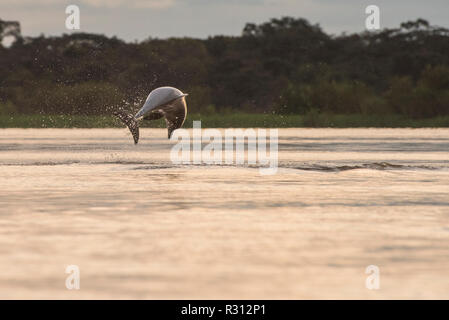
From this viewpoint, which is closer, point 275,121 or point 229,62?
point 275,121

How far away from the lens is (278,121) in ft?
237

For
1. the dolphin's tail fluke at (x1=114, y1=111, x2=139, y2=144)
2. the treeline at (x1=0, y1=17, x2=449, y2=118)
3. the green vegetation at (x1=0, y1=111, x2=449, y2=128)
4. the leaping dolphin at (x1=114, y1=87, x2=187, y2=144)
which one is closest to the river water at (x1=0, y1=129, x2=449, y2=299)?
the leaping dolphin at (x1=114, y1=87, x2=187, y2=144)

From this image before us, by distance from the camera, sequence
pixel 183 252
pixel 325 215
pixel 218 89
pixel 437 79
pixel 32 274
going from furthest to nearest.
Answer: pixel 218 89
pixel 437 79
pixel 325 215
pixel 183 252
pixel 32 274

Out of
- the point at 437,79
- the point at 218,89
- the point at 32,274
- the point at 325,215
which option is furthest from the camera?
the point at 218,89

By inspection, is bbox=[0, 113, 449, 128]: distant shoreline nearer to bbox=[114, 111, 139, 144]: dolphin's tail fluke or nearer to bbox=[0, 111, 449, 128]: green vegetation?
bbox=[0, 111, 449, 128]: green vegetation

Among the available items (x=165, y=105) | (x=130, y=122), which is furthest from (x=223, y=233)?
(x=130, y=122)

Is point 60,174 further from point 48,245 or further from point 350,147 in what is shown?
point 350,147

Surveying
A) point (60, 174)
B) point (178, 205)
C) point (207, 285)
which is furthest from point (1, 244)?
point (60, 174)

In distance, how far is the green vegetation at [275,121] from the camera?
69500mm

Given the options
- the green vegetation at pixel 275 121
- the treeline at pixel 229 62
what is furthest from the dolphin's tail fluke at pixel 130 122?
the treeline at pixel 229 62

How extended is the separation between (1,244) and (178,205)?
5298mm

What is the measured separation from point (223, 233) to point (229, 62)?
88947 millimetres

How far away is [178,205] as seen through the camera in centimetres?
1817

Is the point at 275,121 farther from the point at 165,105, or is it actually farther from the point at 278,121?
the point at 165,105
